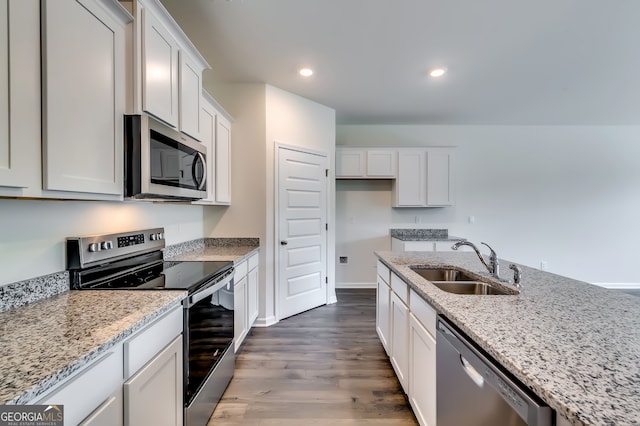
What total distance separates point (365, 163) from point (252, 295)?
8.29ft

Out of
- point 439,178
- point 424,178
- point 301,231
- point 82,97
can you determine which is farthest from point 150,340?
point 439,178

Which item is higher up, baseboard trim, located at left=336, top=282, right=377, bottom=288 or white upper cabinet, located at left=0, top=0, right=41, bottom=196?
white upper cabinet, located at left=0, top=0, right=41, bottom=196

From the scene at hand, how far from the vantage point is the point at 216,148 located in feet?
8.28

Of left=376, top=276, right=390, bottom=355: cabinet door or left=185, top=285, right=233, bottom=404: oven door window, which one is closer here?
left=185, top=285, right=233, bottom=404: oven door window

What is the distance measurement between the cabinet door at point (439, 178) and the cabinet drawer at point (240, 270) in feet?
9.73

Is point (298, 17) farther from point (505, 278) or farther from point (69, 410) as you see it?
point (69, 410)

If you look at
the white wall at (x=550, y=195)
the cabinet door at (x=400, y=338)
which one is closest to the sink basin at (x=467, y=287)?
the cabinet door at (x=400, y=338)

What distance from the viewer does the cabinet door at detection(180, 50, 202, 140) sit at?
172 cm

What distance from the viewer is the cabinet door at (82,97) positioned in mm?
933

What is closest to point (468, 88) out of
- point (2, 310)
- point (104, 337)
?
point (104, 337)

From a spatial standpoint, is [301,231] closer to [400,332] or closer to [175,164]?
[400,332]

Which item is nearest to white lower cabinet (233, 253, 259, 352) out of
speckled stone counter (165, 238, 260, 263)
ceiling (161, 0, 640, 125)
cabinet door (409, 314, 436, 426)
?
speckled stone counter (165, 238, 260, 263)

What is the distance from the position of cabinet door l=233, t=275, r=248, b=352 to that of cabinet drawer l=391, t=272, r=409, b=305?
1228mm

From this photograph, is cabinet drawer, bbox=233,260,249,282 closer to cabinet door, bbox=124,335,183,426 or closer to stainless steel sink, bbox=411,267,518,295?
cabinet door, bbox=124,335,183,426
